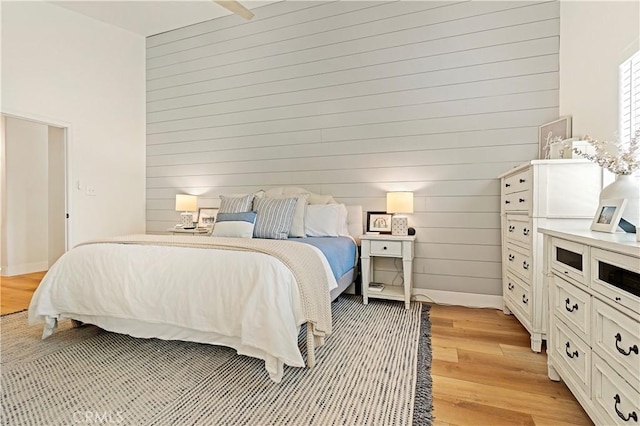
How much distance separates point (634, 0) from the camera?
6.30 ft

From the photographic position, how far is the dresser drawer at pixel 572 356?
1421 millimetres

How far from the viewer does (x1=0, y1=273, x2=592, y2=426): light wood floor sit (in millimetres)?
1538

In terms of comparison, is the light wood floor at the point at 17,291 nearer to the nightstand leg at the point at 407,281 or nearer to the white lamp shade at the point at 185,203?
the white lamp shade at the point at 185,203

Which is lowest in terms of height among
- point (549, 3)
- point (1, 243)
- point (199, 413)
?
point (199, 413)

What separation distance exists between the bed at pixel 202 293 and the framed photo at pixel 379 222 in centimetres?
117

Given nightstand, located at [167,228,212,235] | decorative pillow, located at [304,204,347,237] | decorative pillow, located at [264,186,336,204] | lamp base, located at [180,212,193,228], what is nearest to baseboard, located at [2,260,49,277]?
nightstand, located at [167,228,212,235]

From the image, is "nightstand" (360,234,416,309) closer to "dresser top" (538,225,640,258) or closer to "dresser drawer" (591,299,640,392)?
"dresser top" (538,225,640,258)

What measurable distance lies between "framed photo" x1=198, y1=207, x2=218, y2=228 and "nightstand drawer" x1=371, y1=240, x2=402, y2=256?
2.26 metres

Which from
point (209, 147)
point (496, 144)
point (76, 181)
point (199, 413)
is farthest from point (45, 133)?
point (496, 144)

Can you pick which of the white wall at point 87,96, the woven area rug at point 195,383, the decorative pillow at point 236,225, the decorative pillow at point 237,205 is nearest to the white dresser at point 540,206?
the woven area rug at point 195,383

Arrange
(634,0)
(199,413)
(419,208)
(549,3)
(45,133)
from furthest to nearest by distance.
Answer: (45,133), (419,208), (549,3), (634,0), (199,413)

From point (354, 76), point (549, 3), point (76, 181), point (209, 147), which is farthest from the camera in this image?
point (209, 147)

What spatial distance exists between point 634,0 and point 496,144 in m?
1.39

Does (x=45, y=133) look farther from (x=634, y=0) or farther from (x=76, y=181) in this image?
(x=634, y=0)
